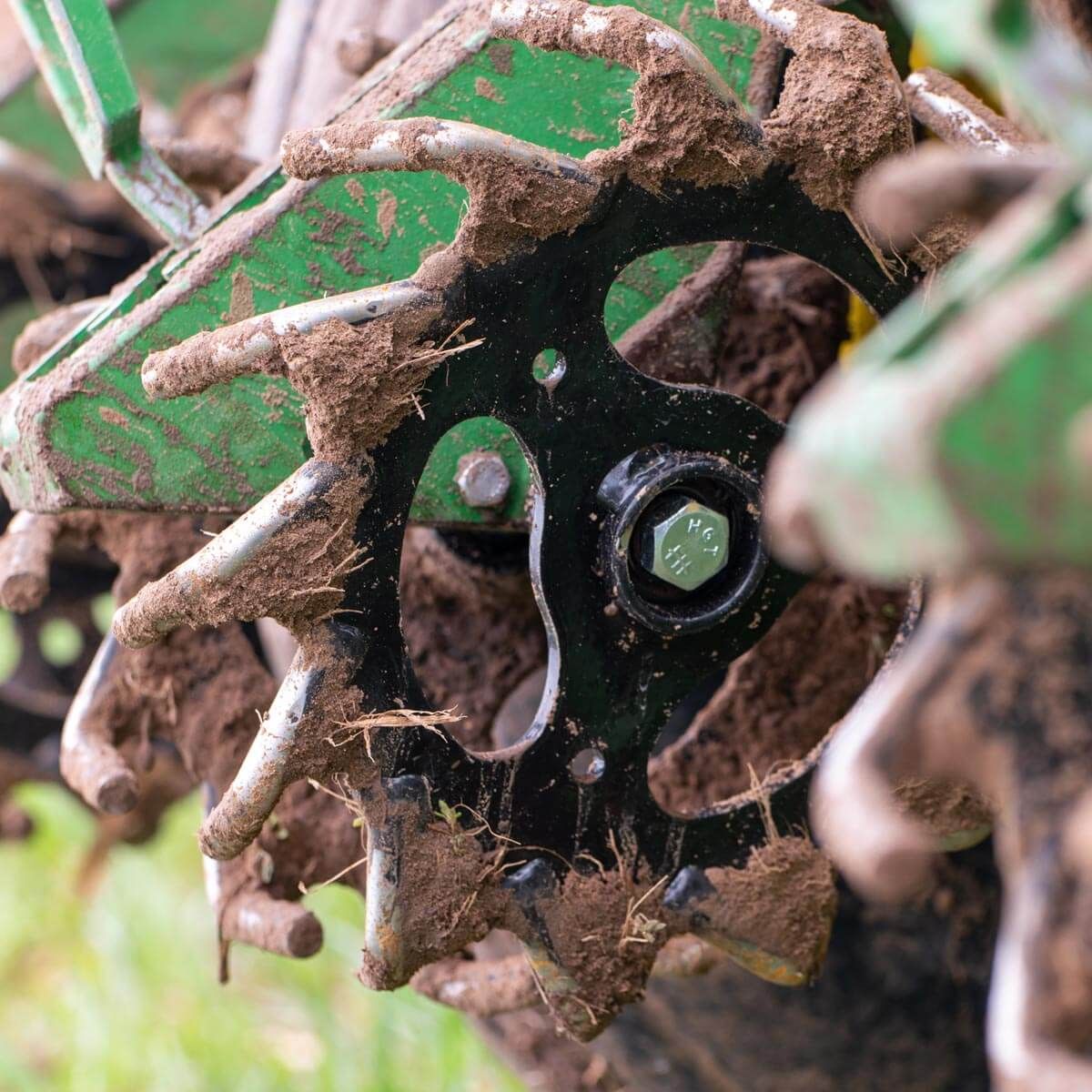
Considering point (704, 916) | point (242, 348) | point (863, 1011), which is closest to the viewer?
point (242, 348)

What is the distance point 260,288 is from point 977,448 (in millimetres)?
723

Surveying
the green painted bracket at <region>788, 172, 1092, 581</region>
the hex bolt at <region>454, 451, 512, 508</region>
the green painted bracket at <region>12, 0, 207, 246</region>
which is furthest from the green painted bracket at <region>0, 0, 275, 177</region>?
the green painted bracket at <region>788, 172, 1092, 581</region>

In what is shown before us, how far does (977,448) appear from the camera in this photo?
39cm

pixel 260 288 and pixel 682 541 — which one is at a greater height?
pixel 260 288

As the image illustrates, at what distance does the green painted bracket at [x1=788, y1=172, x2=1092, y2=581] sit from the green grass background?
191 cm

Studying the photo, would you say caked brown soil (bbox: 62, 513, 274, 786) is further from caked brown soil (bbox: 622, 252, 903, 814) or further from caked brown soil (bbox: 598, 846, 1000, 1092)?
caked brown soil (bbox: 598, 846, 1000, 1092)

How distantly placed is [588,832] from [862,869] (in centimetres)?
54

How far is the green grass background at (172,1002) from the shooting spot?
254 cm

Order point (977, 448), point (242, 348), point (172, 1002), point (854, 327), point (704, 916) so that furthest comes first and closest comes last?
point (172, 1002) → point (854, 327) → point (704, 916) → point (242, 348) → point (977, 448)

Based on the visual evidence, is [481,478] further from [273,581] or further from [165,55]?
[165,55]

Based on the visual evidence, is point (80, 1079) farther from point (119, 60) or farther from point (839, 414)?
point (839, 414)

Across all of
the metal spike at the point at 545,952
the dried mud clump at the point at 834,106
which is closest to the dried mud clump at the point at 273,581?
the metal spike at the point at 545,952

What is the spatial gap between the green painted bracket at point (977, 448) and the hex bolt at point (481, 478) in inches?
26.4

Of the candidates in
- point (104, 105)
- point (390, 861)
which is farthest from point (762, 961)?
point (104, 105)
